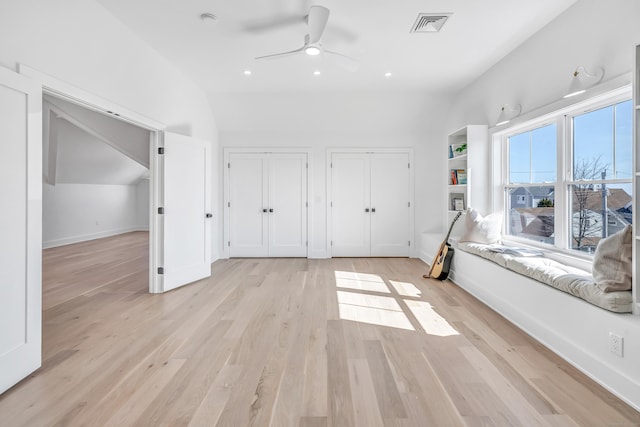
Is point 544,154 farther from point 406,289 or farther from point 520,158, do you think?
point 406,289

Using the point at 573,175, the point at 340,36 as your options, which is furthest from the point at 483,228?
the point at 340,36

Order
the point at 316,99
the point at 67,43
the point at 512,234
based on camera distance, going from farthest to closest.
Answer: the point at 316,99, the point at 512,234, the point at 67,43

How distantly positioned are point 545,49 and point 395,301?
299cm

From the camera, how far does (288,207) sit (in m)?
5.99

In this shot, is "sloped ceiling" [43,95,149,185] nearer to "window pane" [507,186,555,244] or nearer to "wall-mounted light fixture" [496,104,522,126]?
"wall-mounted light fixture" [496,104,522,126]

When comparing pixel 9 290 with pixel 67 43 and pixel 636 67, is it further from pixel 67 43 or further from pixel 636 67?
pixel 636 67

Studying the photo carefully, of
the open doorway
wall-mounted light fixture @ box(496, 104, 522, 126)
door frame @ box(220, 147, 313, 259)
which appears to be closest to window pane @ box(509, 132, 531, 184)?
wall-mounted light fixture @ box(496, 104, 522, 126)

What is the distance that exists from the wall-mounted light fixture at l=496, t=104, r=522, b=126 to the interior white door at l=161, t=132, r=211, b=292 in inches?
151

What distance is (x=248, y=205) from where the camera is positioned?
5984 mm

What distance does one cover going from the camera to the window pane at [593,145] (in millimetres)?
2688

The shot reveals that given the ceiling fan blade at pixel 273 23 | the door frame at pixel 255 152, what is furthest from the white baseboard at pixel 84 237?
the ceiling fan blade at pixel 273 23

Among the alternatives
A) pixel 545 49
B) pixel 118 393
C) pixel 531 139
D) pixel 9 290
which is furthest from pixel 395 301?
pixel 9 290

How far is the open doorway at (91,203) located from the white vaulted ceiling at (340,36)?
2.04m

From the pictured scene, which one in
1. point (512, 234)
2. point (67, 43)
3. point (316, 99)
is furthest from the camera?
point (316, 99)
